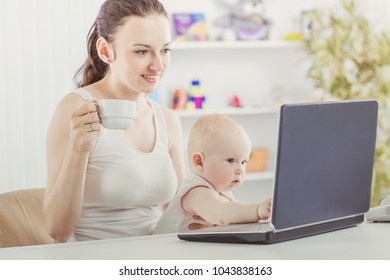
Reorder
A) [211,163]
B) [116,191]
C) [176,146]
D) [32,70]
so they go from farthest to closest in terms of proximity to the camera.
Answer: [32,70] → [176,146] → [116,191] → [211,163]

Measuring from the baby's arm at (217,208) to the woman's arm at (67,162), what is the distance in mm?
282

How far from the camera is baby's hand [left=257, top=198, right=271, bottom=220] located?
65.4 inches

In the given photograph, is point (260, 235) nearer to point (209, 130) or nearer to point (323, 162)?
point (323, 162)

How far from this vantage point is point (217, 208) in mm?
1831

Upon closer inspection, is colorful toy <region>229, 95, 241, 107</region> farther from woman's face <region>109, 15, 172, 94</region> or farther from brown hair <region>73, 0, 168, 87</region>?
woman's face <region>109, 15, 172, 94</region>

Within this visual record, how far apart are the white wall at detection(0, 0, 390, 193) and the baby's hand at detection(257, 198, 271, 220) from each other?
10.0ft

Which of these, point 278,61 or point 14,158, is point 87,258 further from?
point 278,61

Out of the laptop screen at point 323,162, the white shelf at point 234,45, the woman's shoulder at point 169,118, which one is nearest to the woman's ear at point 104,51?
the woman's shoulder at point 169,118

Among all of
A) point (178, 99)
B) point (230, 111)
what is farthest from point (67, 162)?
point (230, 111)

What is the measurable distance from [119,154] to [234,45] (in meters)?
2.85

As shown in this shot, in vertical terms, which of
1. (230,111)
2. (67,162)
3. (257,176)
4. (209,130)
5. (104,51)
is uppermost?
(104,51)

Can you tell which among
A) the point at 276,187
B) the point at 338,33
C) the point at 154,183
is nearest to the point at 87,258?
the point at 276,187

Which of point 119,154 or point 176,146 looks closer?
point 119,154

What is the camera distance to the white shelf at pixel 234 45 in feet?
15.9
